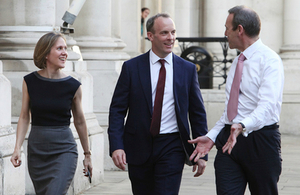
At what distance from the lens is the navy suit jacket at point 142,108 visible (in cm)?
407

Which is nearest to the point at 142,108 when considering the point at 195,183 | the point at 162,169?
the point at 162,169

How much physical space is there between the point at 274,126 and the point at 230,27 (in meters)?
0.66

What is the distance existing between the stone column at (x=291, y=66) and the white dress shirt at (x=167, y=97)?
30.3 ft

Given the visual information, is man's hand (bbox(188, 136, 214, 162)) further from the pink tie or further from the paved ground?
the paved ground

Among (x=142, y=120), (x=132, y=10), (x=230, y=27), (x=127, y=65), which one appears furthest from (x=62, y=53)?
(x=132, y=10)

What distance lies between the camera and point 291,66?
1341 cm

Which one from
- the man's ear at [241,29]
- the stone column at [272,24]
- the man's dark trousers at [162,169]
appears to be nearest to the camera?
the man's ear at [241,29]

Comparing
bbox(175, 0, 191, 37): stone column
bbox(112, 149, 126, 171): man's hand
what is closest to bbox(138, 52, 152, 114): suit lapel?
bbox(112, 149, 126, 171): man's hand

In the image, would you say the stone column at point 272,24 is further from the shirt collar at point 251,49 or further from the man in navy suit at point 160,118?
the shirt collar at point 251,49

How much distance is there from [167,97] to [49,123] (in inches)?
31.2

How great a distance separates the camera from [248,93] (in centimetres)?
374

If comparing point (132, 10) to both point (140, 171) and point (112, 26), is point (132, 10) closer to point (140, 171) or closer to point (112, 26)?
point (112, 26)

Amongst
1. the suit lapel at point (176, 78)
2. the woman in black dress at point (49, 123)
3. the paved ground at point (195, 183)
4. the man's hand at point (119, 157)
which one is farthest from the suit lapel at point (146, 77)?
the paved ground at point (195, 183)

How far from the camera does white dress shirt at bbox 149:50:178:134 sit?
13.4ft
